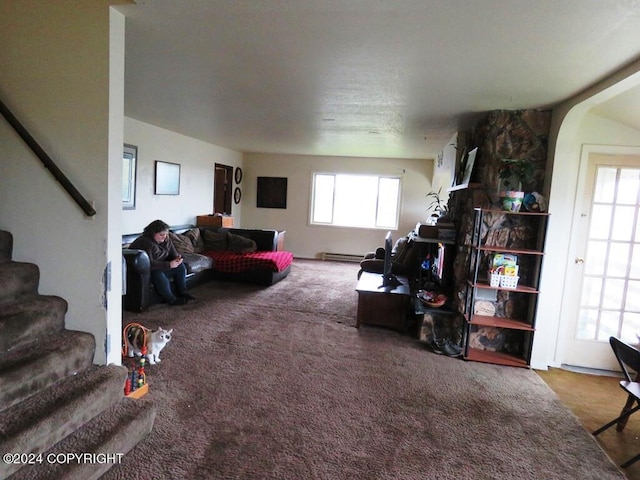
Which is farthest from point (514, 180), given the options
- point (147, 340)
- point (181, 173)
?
point (181, 173)

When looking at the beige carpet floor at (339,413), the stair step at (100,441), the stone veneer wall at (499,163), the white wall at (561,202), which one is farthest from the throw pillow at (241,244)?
the white wall at (561,202)

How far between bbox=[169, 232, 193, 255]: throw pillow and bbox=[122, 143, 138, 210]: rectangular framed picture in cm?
64

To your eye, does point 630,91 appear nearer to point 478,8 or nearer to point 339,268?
point 478,8

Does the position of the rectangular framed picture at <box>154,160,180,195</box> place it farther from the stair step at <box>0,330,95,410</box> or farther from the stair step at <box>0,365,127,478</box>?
the stair step at <box>0,365,127,478</box>

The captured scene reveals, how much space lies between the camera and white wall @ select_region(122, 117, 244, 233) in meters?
5.02

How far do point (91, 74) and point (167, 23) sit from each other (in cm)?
48

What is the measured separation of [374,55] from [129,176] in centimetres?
374

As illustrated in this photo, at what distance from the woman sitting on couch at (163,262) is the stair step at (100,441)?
2.27 meters

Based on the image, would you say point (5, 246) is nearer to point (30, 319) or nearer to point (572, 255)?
point (30, 319)

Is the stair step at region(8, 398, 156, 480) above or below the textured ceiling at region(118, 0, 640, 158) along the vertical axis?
below

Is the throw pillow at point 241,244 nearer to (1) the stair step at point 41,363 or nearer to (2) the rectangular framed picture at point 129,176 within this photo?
(2) the rectangular framed picture at point 129,176

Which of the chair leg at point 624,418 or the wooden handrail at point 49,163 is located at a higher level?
the wooden handrail at point 49,163

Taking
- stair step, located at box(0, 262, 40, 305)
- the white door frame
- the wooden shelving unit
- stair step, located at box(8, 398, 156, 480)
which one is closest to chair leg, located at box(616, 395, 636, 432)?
the wooden shelving unit

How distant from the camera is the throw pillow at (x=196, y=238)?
5730 mm
